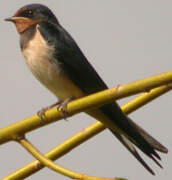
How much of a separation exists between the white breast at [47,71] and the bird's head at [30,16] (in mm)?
253

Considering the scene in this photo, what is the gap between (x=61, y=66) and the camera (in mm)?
2711

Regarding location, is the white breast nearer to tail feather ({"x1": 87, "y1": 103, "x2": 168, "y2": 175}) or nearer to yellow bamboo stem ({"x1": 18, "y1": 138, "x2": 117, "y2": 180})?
tail feather ({"x1": 87, "y1": 103, "x2": 168, "y2": 175})

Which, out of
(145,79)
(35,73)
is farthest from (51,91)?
(145,79)

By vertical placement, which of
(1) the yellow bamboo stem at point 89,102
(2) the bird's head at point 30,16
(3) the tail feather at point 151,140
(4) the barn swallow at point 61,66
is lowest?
(3) the tail feather at point 151,140

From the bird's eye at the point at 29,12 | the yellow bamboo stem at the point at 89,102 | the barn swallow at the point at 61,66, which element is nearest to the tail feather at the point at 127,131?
the barn swallow at the point at 61,66

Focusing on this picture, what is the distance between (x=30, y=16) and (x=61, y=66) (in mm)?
478

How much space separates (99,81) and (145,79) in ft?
4.55

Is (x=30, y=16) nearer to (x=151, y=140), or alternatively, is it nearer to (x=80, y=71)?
(x=80, y=71)

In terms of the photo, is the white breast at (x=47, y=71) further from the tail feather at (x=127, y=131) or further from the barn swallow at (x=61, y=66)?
the tail feather at (x=127, y=131)

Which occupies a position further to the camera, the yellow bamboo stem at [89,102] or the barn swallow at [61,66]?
the barn swallow at [61,66]

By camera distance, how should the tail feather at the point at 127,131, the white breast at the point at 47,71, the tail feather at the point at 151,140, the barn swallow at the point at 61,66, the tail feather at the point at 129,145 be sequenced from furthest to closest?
the white breast at the point at 47,71 → the barn swallow at the point at 61,66 → the tail feather at the point at 129,145 → the tail feather at the point at 127,131 → the tail feather at the point at 151,140

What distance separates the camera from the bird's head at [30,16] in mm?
2943

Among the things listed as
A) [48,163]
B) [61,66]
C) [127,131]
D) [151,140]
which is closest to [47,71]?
[61,66]

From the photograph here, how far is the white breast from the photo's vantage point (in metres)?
2.68
